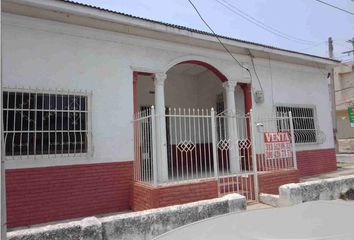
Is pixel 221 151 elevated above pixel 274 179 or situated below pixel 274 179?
above

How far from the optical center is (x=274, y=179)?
7492mm

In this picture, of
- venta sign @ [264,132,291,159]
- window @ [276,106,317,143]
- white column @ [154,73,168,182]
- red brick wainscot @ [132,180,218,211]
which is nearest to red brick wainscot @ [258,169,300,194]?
venta sign @ [264,132,291,159]

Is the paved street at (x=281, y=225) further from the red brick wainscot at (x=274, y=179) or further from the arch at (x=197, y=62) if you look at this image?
the arch at (x=197, y=62)

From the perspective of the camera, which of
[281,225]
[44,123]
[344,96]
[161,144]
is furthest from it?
[344,96]

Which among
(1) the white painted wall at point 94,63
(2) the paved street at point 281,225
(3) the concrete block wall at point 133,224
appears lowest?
(3) the concrete block wall at point 133,224

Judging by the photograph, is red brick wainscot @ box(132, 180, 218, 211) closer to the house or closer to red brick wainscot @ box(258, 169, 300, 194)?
the house

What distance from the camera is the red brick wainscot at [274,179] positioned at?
7274mm

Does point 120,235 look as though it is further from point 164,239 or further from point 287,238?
point 287,238

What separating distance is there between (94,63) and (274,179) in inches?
190

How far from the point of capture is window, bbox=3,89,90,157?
584 cm

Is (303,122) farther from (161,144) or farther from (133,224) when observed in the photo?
(133,224)

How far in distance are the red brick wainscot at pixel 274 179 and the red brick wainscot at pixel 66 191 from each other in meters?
2.95

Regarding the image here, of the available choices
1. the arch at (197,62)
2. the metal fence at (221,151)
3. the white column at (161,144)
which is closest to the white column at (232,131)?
the metal fence at (221,151)

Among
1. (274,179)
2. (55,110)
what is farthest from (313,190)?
(55,110)
